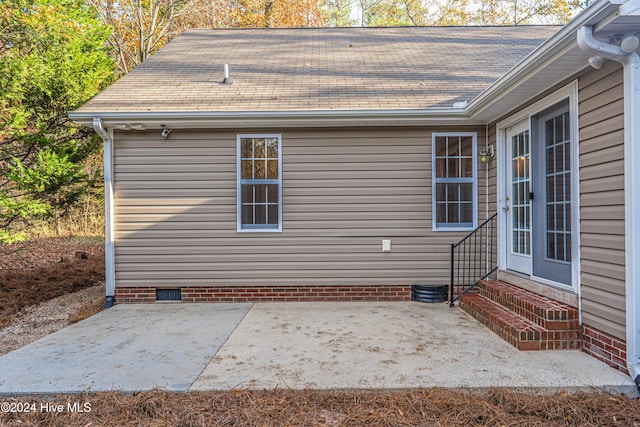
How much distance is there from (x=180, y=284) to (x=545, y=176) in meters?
4.73

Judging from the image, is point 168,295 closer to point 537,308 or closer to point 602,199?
point 537,308

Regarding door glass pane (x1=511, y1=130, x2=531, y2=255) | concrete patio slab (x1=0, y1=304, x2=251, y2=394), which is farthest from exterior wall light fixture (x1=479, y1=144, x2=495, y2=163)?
concrete patio slab (x1=0, y1=304, x2=251, y2=394)

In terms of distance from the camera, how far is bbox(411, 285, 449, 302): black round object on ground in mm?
5234

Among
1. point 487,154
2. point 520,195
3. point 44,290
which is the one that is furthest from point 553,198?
point 44,290

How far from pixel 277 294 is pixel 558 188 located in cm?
362

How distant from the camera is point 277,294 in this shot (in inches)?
211

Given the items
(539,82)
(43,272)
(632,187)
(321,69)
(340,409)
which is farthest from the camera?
(43,272)

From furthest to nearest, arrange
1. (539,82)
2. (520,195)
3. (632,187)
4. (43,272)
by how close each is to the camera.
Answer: (43,272) < (520,195) < (539,82) < (632,187)

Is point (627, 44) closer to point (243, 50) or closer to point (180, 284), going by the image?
point (180, 284)

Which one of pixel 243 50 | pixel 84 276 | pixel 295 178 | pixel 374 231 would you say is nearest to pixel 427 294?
pixel 374 231

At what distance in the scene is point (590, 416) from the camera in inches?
93.7

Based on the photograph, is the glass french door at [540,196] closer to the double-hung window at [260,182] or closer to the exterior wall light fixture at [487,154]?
the exterior wall light fixture at [487,154]

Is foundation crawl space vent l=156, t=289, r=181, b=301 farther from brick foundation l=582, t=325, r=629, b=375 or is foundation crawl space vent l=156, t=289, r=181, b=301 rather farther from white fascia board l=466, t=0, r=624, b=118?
brick foundation l=582, t=325, r=629, b=375

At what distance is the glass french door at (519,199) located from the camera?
4387 mm
